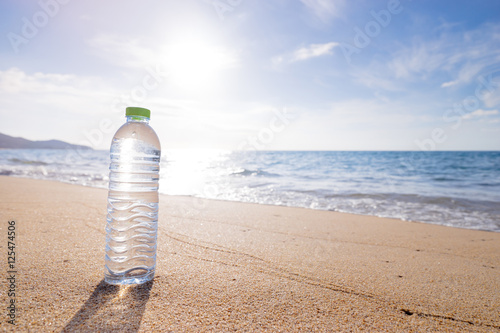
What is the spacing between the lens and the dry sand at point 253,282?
4.23 ft

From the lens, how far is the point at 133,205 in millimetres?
1877

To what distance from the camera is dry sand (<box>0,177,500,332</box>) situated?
129 cm

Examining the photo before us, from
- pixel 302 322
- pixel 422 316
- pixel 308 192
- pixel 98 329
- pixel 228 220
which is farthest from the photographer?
pixel 308 192

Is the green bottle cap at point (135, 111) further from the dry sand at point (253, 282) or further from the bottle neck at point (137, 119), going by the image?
the dry sand at point (253, 282)

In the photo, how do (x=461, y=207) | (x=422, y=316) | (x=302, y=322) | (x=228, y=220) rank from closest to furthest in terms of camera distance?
(x=302, y=322)
(x=422, y=316)
(x=228, y=220)
(x=461, y=207)

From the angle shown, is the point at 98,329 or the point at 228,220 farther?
the point at 228,220

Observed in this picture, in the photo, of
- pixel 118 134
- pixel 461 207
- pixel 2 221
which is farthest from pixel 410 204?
pixel 2 221

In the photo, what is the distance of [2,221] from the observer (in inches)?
105

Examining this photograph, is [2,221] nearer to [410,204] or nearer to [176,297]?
[176,297]

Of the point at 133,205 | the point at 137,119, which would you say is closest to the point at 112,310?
the point at 133,205

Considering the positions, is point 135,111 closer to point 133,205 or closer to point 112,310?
point 133,205

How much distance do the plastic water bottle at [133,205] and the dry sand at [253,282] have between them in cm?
11

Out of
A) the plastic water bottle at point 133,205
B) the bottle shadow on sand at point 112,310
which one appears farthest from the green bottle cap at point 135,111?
the bottle shadow on sand at point 112,310

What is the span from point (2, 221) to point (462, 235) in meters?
4.94
